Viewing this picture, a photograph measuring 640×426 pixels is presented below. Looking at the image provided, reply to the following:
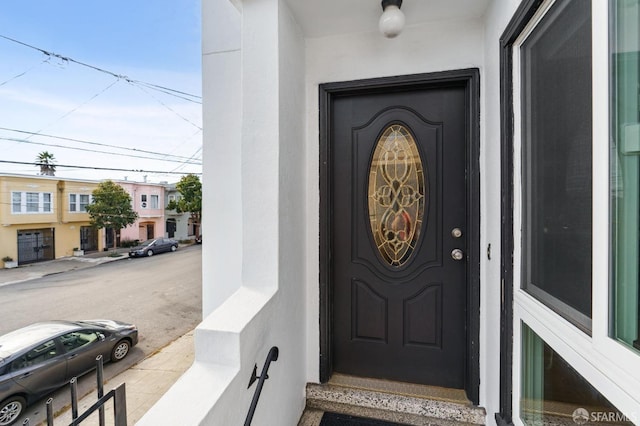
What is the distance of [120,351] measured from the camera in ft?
12.3

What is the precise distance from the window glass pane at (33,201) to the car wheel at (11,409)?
1.77m

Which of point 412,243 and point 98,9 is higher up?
point 98,9

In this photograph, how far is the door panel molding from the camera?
5.17 feet

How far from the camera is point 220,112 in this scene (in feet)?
6.12

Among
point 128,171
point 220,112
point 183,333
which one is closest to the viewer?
point 220,112

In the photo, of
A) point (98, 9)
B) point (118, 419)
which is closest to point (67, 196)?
point (98, 9)

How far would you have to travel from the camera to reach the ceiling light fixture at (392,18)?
1410 mm

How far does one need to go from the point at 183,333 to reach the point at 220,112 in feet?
14.2

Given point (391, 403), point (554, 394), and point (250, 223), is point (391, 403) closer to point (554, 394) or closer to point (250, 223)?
point (554, 394)

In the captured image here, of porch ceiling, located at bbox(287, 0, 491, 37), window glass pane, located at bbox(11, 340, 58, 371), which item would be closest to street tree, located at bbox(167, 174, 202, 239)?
window glass pane, located at bbox(11, 340, 58, 371)

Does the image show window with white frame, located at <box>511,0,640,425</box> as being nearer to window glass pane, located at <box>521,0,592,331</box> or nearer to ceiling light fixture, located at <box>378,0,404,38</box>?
window glass pane, located at <box>521,0,592,331</box>

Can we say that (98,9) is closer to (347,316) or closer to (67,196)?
(67,196)

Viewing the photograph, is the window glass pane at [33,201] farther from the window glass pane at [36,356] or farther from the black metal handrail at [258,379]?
the black metal handrail at [258,379]

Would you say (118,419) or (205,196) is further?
(205,196)
